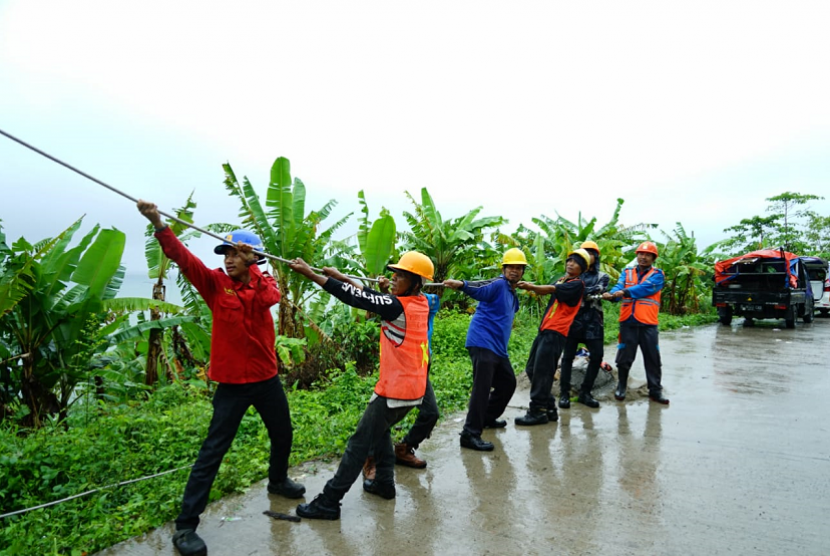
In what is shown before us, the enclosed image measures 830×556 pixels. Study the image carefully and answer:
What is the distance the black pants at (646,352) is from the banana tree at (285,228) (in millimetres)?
4803

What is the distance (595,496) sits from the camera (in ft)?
13.1

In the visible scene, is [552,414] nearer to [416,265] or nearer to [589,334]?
[589,334]

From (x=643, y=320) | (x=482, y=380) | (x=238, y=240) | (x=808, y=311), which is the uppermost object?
(x=238, y=240)

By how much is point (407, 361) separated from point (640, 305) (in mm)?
4161

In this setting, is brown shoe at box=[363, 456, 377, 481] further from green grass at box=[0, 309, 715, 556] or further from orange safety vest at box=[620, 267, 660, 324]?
orange safety vest at box=[620, 267, 660, 324]

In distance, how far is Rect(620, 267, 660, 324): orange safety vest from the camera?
681cm

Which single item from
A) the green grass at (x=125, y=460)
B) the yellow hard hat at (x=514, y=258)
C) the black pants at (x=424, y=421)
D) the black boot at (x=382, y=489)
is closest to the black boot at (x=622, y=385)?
the green grass at (x=125, y=460)

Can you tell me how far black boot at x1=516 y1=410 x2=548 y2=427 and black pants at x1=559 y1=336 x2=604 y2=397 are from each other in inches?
36.7

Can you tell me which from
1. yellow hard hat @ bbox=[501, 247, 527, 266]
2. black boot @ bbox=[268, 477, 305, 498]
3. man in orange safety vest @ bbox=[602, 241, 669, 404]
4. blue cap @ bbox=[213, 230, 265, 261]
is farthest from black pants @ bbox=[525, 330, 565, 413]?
blue cap @ bbox=[213, 230, 265, 261]

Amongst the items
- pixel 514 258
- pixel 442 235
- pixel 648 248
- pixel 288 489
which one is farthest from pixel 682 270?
pixel 288 489

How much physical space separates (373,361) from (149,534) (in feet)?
18.0

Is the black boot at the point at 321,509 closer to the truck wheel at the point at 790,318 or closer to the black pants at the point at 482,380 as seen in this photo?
the black pants at the point at 482,380

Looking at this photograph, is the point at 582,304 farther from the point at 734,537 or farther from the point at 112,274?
the point at 112,274

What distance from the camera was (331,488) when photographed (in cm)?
362
